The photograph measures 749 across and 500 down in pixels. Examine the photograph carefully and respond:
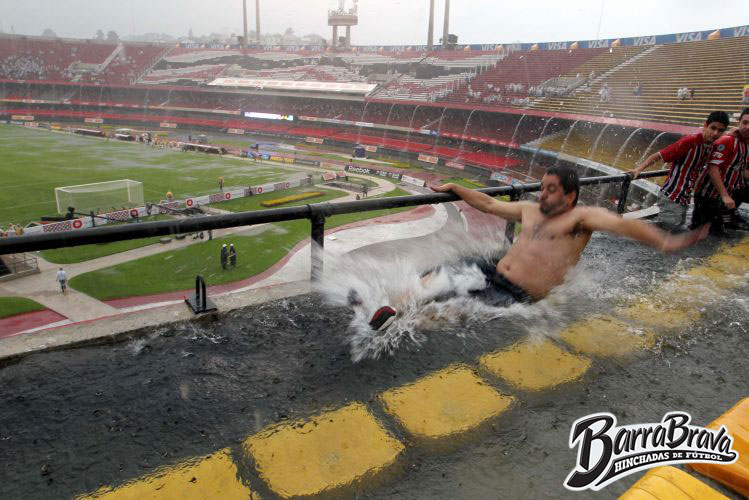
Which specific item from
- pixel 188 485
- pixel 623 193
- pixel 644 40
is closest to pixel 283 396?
pixel 188 485

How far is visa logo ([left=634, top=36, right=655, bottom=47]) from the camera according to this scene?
34.9m

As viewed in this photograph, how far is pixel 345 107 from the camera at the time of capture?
181 ft

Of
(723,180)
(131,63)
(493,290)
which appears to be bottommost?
(493,290)

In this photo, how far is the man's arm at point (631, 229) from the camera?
2846mm

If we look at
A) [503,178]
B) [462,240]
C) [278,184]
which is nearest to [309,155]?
[278,184]

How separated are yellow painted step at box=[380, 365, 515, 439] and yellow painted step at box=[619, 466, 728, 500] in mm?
567

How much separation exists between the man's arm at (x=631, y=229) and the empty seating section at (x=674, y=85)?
839 inches

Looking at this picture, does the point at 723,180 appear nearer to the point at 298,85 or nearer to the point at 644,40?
the point at 644,40

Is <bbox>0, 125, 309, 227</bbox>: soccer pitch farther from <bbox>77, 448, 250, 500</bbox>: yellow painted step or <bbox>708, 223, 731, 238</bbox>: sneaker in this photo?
<bbox>77, 448, 250, 500</bbox>: yellow painted step

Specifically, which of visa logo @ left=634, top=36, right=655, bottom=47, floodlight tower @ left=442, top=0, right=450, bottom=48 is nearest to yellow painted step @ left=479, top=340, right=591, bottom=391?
visa logo @ left=634, top=36, right=655, bottom=47

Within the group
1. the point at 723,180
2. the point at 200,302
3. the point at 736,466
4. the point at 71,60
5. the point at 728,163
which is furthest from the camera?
the point at 71,60

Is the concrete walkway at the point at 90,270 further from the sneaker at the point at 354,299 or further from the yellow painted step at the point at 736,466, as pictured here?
the yellow painted step at the point at 736,466

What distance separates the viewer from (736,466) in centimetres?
169

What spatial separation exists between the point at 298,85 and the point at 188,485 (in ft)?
198
